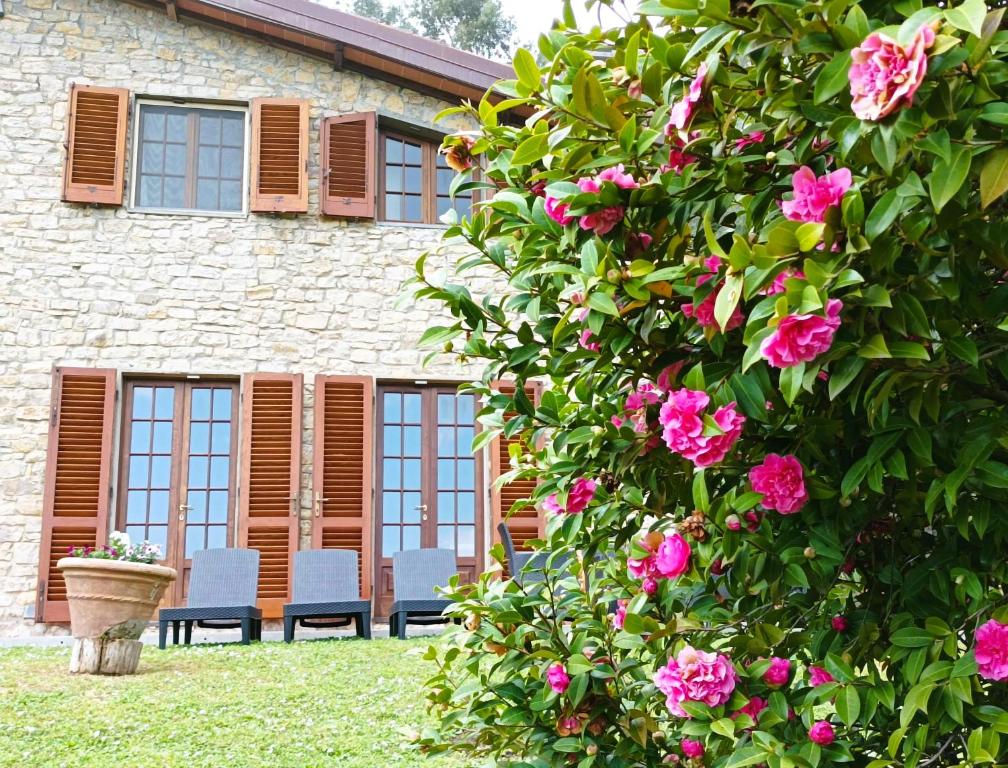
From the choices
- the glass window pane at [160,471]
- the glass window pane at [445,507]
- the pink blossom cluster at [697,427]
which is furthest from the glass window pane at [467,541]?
the pink blossom cluster at [697,427]

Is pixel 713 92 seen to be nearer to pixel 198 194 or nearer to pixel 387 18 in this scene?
pixel 198 194

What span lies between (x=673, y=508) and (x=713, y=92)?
743 mm

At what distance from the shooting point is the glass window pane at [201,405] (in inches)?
390

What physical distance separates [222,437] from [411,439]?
1702mm

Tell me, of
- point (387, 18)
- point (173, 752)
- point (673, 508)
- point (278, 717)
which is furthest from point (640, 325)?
point (387, 18)

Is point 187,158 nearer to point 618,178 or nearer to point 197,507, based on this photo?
point 197,507

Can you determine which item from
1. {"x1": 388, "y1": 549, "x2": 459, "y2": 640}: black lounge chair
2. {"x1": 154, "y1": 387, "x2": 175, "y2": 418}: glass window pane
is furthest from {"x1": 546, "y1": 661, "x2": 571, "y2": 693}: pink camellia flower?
{"x1": 154, "y1": 387, "x2": 175, "y2": 418}: glass window pane

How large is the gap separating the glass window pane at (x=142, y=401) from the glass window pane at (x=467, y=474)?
112 inches

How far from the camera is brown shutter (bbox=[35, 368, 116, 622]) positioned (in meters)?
9.19

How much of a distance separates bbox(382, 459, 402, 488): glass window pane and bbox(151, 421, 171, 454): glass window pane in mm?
1919

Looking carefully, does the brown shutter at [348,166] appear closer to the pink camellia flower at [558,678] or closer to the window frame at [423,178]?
the window frame at [423,178]

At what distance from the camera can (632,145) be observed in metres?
1.63

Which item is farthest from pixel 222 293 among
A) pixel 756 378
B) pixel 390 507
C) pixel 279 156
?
pixel 756 378

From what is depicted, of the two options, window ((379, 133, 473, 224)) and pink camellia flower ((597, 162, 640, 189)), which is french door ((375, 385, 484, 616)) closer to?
window ((379, 133, 473, 224))
